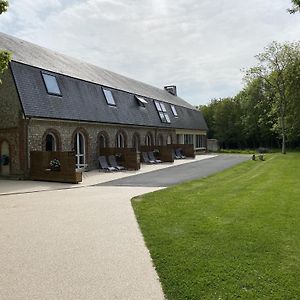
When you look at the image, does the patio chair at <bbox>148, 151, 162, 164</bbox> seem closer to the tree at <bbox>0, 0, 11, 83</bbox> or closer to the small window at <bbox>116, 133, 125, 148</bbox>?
the small window at <bbox>116, 133, 125, 148</bbox>

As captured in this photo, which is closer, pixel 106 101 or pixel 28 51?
pixel 28 51

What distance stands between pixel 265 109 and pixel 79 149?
4332cm

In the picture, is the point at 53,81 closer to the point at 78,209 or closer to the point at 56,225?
the point at 78,209

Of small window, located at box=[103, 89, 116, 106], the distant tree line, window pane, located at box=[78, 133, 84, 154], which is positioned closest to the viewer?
window pane, located at box=[78, 133, 84, 154]

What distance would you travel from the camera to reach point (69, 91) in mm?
22031

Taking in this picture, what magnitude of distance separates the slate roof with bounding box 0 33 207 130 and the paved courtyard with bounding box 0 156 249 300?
9.01m

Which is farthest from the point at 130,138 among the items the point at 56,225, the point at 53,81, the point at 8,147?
the point at 56,225

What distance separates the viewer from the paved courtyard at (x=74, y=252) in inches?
181

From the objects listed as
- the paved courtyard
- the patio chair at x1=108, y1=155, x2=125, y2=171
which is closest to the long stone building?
the patio chair at x1=108, y1=155, x2=125, y2=171

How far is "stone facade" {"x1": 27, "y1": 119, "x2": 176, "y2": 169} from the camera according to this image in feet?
62.5

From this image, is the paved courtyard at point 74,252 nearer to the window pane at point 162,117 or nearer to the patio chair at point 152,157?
the patio chair at point 152,157

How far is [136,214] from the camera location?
898 centimetres

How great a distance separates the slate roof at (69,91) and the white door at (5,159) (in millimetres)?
2471

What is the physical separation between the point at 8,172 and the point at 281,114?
3361 cm
